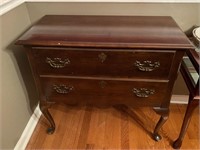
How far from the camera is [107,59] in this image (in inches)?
38.8

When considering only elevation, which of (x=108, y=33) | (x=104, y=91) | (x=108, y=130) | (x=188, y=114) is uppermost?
(x=108, y=33)

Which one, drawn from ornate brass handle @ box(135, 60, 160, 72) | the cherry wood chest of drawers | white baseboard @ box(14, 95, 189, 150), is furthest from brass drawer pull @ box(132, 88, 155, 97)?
white baseboard @ box(14, 95, 189, 150)

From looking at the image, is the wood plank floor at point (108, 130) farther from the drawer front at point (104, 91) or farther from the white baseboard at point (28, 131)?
the drawer front at point (104, 91)

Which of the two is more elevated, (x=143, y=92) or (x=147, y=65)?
(x=147, y=65)

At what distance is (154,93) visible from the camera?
3.57ft

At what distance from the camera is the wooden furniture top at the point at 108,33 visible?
3.01 ft

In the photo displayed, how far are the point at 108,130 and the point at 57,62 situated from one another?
71cm

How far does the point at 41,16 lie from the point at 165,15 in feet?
2.79

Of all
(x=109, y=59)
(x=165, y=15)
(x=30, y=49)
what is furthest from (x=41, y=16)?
(x=165, y=15)

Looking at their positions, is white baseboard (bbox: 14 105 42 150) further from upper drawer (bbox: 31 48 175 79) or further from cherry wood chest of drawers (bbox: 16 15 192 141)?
upper drawer (bbox: 31 48 175 79)

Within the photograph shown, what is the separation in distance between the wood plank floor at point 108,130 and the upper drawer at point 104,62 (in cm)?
58

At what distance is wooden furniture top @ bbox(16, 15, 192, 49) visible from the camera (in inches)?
36.1

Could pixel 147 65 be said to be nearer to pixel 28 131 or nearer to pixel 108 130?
pixel 108 130

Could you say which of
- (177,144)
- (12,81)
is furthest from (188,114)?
(12,81)
